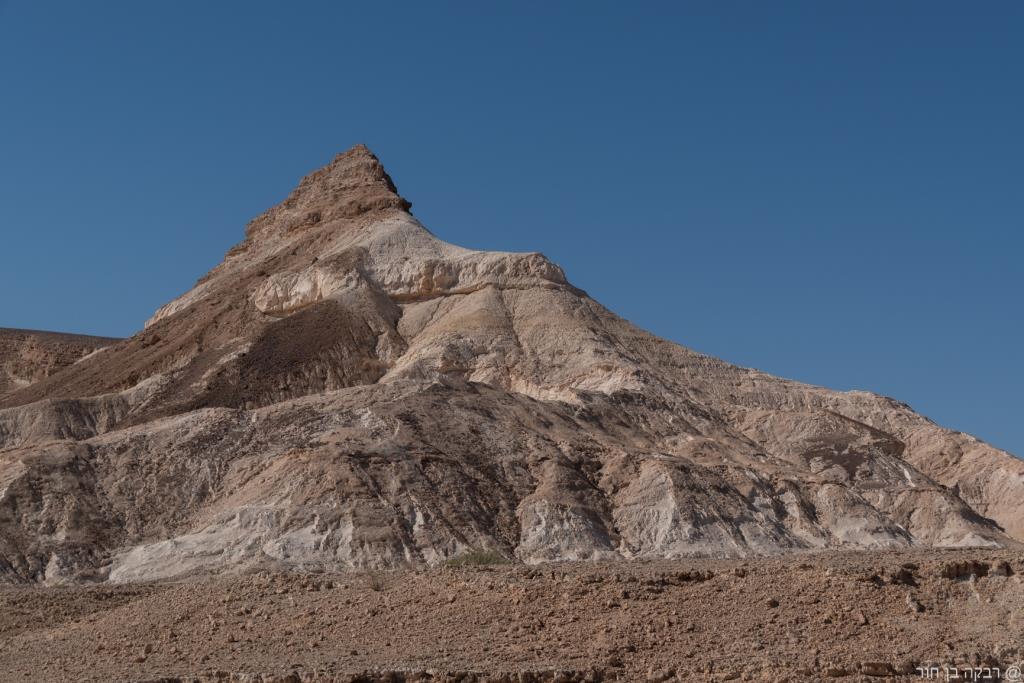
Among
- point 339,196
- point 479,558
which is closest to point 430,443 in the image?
point 479,558

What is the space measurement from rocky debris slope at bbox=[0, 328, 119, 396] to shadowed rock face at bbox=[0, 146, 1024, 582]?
15.3 meters

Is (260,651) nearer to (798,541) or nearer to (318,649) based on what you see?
(318,649)

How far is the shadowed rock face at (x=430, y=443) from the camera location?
132ft

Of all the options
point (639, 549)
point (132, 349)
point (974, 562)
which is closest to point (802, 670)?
point (974, 562)

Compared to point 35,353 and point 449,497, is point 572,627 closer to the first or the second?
point 449,497

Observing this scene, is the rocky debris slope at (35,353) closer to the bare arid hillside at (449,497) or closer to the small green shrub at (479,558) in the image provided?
the bare arid hillside at (449,497)

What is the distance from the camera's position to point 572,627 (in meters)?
22.2

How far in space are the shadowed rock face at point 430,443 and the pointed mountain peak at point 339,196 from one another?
2.69m

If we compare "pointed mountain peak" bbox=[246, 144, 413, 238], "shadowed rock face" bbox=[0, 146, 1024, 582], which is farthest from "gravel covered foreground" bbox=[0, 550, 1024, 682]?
"pointed mountain peak" bbox=[246, 144, 413, 238]

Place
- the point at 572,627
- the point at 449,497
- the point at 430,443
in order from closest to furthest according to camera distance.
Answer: the point at 572,627 < the point at 449,497 < the point at 430,443

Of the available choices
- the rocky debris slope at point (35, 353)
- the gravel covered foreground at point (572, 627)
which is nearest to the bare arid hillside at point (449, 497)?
the gravel covered foreground at point (572, 627)

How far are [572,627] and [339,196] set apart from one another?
72.7 m

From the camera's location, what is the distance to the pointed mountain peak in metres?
88.2

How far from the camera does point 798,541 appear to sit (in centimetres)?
4512
